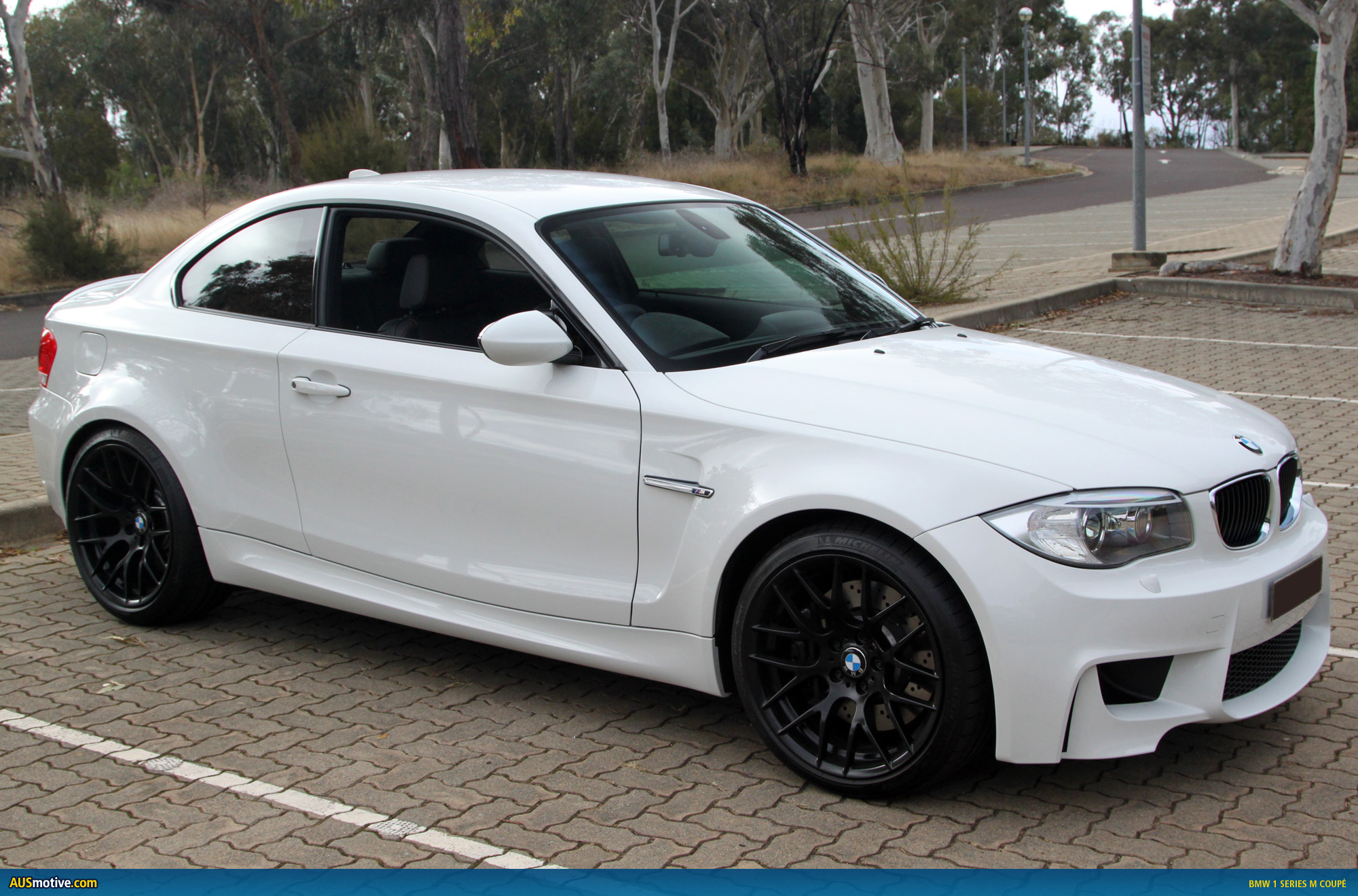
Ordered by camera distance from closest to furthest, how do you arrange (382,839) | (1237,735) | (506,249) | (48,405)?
1. (382,839)
2. (1237,735)
3. (506,249)
4. (48,405)

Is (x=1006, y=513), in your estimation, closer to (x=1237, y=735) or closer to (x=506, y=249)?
(x=1237, y=735)

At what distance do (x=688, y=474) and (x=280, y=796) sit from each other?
Answer: 4.76 ft

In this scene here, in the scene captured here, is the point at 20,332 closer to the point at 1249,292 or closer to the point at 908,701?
the point at 1249,292

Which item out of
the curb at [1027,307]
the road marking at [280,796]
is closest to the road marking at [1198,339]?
the curb at [1027,307]

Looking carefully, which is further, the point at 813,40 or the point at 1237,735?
the point at 813,40

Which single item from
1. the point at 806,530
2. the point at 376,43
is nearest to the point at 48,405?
the point at 806,530

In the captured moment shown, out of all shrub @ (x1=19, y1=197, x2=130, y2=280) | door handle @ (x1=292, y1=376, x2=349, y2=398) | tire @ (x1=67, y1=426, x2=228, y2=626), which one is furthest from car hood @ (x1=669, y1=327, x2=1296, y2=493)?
shrub @ (x1=19, y1=197, x2=130, y2=280)

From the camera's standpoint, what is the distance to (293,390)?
446cm

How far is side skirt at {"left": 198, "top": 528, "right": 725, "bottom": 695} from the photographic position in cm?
379

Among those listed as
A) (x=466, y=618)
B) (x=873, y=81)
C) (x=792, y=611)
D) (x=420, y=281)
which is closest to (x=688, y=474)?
A: (x=792, y=611)

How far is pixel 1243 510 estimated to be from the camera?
350 centimetres

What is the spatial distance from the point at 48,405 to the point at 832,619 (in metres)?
3.50

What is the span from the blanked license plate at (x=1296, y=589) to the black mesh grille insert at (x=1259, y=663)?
10 centimetres

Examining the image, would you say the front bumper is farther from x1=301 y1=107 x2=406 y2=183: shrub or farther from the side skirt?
x1=301 y1=107 x2=406 y2=183: shrub
